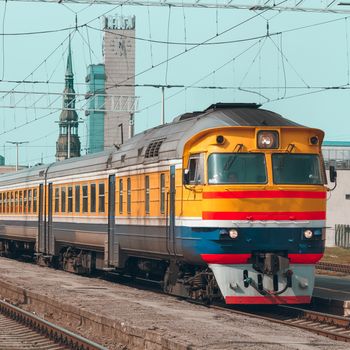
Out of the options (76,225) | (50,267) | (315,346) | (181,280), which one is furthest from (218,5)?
(315,346)

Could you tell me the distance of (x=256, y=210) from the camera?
17.0 meters

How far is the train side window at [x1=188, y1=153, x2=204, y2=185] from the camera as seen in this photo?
1719 cm

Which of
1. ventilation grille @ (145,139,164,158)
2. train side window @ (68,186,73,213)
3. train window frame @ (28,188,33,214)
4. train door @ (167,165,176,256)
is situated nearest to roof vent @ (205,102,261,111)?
ventilation grille @ (145,139,164,158)

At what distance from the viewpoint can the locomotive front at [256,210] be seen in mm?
16828

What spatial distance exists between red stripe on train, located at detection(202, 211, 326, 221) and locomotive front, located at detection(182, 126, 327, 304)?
2cm

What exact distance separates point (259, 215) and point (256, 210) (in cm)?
10

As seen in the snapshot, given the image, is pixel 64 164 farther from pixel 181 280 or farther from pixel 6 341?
pixel 6 341

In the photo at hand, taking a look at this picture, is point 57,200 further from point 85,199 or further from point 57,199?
point 85,199

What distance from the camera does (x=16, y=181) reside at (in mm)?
36000

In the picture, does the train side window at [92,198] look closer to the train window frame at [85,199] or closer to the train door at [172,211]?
the train window frame at [85,199]

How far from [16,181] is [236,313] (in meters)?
20.2

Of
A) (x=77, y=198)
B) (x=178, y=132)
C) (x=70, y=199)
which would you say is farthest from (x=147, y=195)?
(x=70, y=199)

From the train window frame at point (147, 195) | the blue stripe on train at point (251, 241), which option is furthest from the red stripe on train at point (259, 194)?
the train window frame at point (147, 195)

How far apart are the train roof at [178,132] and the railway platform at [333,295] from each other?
11.5 ft
